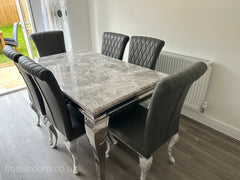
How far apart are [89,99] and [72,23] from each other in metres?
2.60

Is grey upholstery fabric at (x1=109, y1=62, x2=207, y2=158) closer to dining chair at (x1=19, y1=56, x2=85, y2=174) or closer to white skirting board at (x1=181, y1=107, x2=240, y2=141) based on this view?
dining chair at (x1=19, y1=56, x2=85, y2=174)

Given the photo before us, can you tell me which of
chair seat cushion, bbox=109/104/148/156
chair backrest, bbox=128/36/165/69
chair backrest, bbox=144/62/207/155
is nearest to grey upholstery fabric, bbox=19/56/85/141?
chair seat cushion, bbox=109/104/148/156

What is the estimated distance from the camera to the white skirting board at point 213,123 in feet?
6.06

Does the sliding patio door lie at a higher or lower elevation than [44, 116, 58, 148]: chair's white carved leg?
higher

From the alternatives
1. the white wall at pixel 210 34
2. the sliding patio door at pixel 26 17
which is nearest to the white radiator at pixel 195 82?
the white wall at pixel 210 34

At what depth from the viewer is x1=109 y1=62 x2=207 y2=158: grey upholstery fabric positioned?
2.76ft

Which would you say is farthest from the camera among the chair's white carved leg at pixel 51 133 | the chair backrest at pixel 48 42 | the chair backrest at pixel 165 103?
the chair backrest at pixel 48 42

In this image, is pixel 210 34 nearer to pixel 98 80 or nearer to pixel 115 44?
pixel 115 44

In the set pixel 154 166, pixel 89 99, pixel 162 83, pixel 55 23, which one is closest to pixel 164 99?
pixel 162 83

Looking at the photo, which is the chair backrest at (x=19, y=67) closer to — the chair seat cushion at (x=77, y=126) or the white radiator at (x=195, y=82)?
the chair seat cushion at (x=77, y=126)

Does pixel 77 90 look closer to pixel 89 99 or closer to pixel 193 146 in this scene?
pixel 89 99

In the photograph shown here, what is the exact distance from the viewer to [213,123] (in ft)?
6.55

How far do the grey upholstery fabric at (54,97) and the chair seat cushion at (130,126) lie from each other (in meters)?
0.29

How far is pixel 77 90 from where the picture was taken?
1272 millimetres
